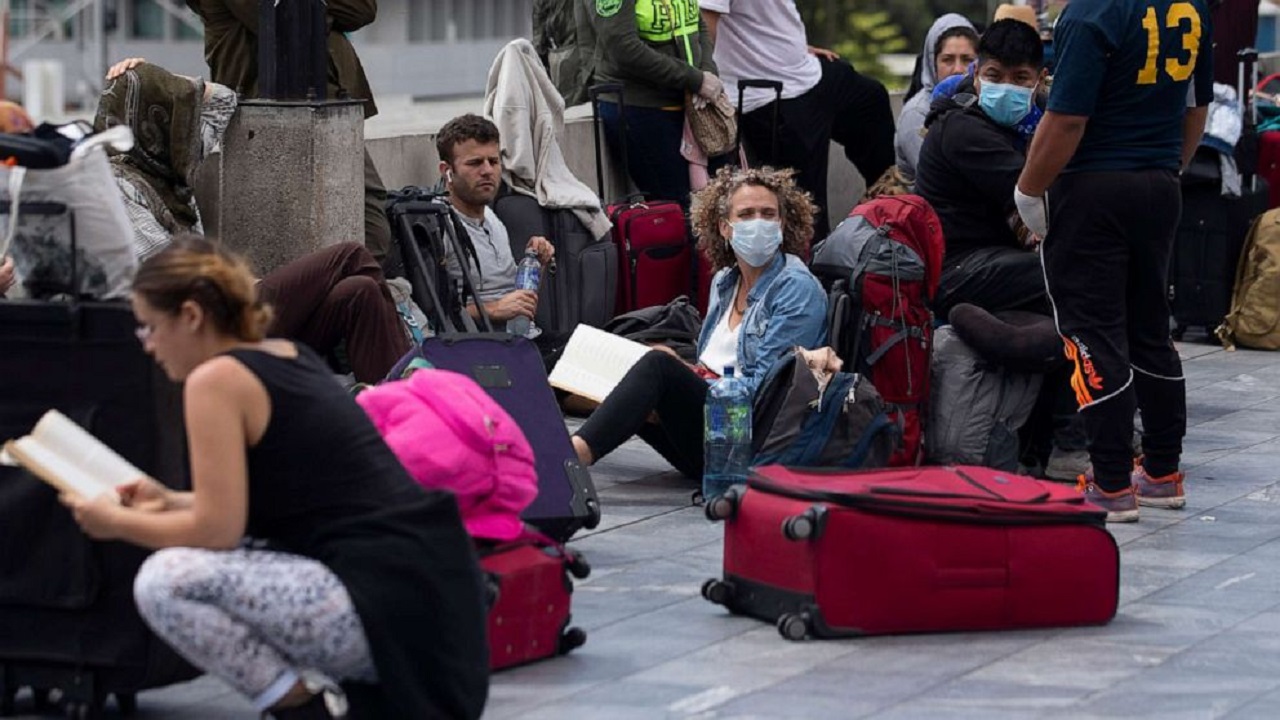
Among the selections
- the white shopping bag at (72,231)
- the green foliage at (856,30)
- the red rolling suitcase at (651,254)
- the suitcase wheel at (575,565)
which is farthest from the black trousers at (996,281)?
the green foliage at (856,30)

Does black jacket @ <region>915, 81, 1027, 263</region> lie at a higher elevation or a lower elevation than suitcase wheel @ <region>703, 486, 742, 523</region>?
higher

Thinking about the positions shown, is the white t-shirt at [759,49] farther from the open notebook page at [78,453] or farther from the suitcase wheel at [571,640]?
the open notebook page at [78,453]

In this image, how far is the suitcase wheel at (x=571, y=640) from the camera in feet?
19.2

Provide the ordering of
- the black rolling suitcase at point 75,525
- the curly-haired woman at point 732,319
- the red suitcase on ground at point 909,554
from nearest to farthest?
the black rolling suitcase at point 75,525 → the red suitcase on ground at point 909,554 → the curly-haired woman at point 732,319

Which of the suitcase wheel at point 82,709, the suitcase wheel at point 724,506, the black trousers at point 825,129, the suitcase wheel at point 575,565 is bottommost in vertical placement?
the suitcase wheel at point 82,709

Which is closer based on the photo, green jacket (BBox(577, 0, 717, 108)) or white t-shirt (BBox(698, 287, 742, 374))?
white t-shirt (BBox(698, 287, 742, 374))

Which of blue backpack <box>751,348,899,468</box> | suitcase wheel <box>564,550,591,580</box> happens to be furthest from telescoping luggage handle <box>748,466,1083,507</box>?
blue backpack <box>751,348,899,468</box>

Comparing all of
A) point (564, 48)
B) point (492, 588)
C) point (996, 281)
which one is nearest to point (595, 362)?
point (996, 281)

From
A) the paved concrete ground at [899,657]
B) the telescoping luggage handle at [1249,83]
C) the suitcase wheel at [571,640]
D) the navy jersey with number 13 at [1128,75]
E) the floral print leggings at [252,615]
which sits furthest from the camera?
the telescoping luggage handle at [1249,83]

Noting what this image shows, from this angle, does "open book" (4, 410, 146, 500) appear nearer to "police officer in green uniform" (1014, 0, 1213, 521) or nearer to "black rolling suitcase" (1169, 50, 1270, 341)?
"police officer in green uniform" (1014, 0, 1213, 521)

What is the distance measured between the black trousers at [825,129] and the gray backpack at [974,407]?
10.5 ft

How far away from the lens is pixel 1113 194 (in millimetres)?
7477

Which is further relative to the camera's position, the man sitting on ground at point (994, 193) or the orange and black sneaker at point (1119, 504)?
the man sitting on ground at point (994, 193)

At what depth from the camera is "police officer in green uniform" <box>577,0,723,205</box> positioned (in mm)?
10273
